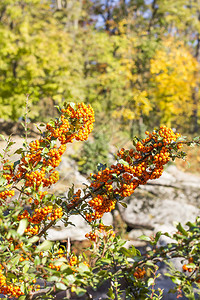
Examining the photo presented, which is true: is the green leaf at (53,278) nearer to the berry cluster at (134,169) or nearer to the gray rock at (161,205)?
the berry cluster at (134,169)

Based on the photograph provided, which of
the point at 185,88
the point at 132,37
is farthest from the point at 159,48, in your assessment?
the point at 185,88

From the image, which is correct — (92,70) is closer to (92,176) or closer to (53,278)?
(92,176)

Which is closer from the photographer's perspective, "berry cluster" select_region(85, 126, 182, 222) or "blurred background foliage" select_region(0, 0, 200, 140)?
"berry cluster" select_region(85, 126, 182, 222)

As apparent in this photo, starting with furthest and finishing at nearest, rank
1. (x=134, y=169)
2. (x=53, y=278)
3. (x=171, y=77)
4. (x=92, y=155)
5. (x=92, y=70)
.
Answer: (x=92, y=70), (x=171, y=77), (x=92, y=155), (x=134, y=169), (x=53, y=278)

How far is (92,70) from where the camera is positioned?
9.62m

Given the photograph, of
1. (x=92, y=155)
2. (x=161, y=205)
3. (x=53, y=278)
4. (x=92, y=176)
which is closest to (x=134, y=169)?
(x=92, y=176)

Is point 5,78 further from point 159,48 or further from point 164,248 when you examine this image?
point 164,248

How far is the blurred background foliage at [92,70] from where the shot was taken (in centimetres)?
649

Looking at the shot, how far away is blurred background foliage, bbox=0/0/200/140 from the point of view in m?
6.49

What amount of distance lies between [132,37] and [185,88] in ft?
9.73

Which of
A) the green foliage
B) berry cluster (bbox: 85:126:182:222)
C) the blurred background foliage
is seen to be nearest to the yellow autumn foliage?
the blurred background foliage

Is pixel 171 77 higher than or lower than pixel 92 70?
lower

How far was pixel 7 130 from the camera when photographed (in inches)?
265

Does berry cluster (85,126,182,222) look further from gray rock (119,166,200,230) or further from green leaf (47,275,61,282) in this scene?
gray rock (119,166,200,230)
